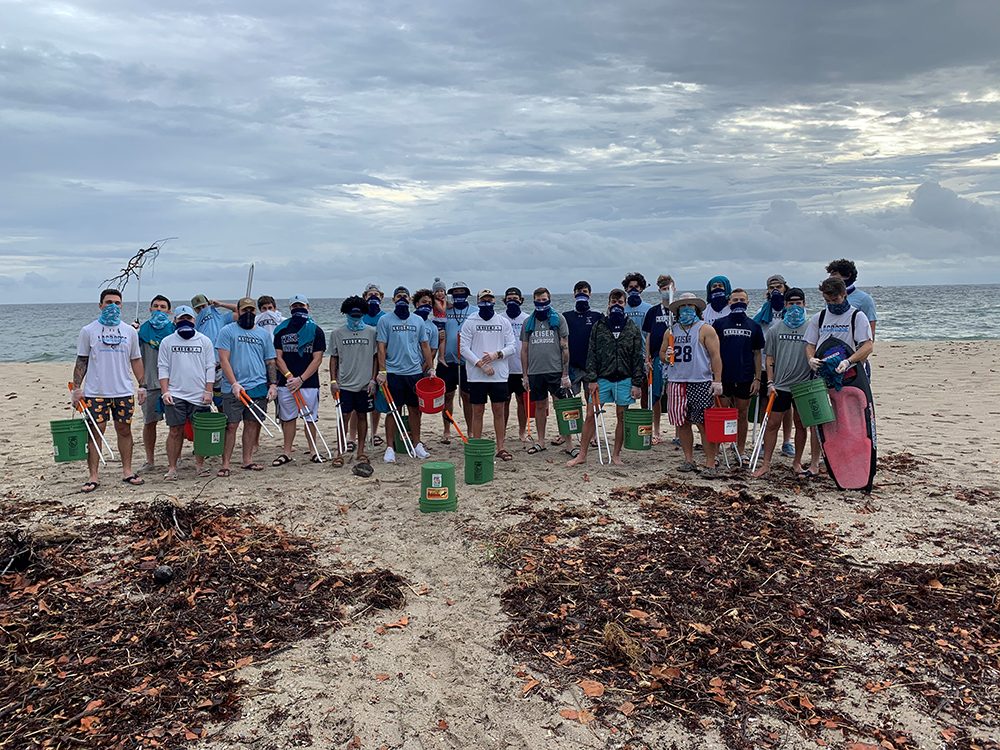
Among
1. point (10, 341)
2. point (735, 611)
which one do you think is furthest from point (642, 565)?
point (10, 341)

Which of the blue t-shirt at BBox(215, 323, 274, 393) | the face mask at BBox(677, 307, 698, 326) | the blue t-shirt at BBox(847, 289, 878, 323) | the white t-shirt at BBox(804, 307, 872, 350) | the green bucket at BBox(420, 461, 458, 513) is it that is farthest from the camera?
the blue t-shirt at BBox(215, 323, 274, 393)

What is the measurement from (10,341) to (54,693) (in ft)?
143

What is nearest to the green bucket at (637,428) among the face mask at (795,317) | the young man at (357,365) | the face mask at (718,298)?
the face mask at (718,298)

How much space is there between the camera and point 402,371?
8539mm

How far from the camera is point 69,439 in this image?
738 cm

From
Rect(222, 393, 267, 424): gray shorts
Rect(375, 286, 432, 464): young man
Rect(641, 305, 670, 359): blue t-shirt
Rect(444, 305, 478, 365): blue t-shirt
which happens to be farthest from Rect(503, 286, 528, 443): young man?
Rect(222, 393, 267, 424): gray shorts

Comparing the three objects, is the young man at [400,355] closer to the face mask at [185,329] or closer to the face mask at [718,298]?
the face mask at [185,329]

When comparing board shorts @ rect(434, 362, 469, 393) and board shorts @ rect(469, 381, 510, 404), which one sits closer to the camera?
board shorts @ rect(469, 381, 510, 404)

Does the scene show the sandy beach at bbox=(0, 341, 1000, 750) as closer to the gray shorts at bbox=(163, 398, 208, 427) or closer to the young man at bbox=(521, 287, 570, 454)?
the gray shorts at bbox=(163, 398, 208, 427)

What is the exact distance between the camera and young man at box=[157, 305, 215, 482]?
7.55 metres

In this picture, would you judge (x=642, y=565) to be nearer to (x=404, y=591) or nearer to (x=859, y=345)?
(x=404, y=591)

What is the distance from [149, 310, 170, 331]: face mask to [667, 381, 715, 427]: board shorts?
6069 millimetres

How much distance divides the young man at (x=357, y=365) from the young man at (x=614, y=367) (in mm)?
2566

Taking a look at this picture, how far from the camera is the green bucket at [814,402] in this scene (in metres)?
6.79
